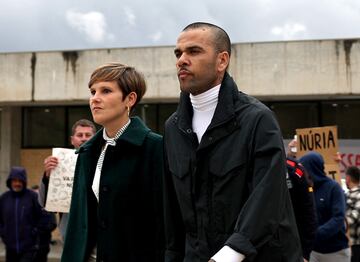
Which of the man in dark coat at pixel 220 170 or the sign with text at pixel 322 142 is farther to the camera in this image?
the sign with text at pixel 322 142

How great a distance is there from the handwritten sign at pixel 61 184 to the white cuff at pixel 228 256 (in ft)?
10.4

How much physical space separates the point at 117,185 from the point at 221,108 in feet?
3.32

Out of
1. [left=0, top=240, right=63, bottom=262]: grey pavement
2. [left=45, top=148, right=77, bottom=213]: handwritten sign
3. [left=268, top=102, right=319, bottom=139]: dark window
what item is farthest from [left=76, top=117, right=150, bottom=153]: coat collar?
[left=268, top=102, right=319, bottom=139]: dark window

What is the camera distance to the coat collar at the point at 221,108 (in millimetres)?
2543

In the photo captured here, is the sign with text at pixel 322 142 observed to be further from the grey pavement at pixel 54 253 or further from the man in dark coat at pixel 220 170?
the grey pavement at pixel 54 253

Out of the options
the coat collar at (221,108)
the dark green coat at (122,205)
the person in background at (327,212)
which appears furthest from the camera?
the person in background at (327,212)

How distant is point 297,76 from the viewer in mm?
14539

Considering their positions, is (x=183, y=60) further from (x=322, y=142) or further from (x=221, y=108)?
(x=322, y=142)

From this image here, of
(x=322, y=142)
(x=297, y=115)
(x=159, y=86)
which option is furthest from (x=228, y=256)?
(x=297, y=115)

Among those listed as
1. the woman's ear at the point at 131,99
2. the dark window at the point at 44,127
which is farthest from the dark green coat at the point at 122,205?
the dark window at the point at 44,127

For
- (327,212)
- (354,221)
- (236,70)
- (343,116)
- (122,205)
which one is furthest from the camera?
(343,116)

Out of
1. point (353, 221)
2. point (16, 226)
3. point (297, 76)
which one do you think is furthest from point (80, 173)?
point (297, 76)

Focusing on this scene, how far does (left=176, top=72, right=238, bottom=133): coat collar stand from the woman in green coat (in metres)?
0.75

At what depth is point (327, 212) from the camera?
6.32 meters
